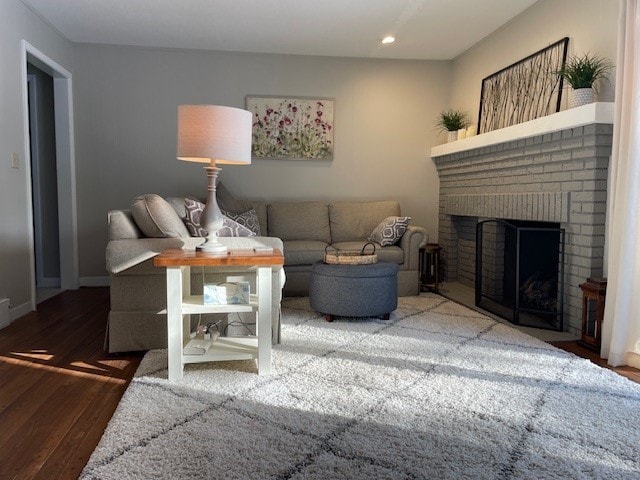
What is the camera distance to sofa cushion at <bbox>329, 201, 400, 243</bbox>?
4.95 meters

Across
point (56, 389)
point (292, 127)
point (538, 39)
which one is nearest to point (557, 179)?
point (538, 39)

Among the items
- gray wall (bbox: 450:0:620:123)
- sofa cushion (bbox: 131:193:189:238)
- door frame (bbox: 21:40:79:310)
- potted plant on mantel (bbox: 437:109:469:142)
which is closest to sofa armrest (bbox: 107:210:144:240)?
sofa cushion (bbox: 131:193:189:238)

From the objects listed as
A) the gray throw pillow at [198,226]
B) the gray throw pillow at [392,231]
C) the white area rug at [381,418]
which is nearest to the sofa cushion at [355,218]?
the gray throw pillow at [392,231]

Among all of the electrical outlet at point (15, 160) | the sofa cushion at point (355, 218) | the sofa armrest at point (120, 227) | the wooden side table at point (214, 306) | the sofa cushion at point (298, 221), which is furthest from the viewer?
the sofa cushion at point (355, 218)

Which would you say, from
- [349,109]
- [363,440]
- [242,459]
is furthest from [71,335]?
[349,109]

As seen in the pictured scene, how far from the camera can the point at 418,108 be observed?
17.7 ft

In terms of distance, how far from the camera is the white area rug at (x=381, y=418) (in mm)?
1563

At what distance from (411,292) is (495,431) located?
2639 millimetres

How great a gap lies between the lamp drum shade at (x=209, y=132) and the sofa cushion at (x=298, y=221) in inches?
96.1

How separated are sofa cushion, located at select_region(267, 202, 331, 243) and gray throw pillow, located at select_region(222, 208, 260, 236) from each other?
10.7 inches

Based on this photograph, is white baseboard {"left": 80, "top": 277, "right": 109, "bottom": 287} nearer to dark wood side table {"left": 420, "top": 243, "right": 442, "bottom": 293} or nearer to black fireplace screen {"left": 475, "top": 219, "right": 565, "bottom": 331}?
dark wood side table {"left": 420, "top": 243, "right": 442, "bottom": 293}

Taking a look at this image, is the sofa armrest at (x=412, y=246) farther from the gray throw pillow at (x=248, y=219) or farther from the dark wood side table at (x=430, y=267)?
the gray throw pillow at (x=248, y=219)

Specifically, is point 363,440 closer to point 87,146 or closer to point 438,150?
point 438,150

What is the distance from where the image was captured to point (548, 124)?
10.8 feet
